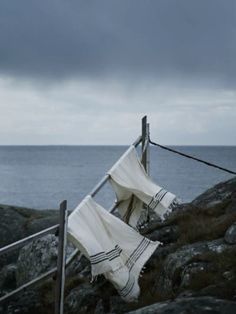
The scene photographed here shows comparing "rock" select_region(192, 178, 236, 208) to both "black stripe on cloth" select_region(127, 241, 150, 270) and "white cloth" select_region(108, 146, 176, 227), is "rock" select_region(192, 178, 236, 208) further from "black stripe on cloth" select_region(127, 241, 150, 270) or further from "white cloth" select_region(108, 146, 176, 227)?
"black stripe on cloth" select_region(127, 241, 150, 270)

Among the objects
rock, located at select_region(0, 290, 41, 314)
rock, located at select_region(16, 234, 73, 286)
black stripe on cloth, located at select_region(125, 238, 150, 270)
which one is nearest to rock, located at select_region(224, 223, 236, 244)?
black stripe on cloth, located at select_region(125, 238, 150, 270)

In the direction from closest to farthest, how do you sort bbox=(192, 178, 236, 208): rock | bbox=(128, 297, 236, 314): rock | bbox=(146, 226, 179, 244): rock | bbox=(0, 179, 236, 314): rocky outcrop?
bbox=(128, 297, 236, 314): rock
bbox=(0, 179, 236, 314): rocky outcrop
bbox=(146, 226, 179, 244): rock
bbox=(192, 178, 236, 208): rock

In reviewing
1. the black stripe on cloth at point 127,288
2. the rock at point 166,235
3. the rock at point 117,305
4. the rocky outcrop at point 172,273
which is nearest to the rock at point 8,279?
the rocky outcrop at point 172,273

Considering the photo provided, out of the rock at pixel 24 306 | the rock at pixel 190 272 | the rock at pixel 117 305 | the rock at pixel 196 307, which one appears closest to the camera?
the rock at pixel 196 307

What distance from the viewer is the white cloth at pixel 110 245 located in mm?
8328

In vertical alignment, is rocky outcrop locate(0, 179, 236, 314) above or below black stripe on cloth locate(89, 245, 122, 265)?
below

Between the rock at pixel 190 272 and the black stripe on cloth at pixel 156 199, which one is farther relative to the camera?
the black stripe on cloth at pixel 156 199

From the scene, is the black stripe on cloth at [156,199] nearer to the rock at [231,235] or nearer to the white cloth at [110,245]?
the white cloth at [110,245]

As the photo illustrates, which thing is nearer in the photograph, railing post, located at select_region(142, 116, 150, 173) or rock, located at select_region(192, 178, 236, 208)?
railing post, located at select_region(142, 116, 150, 173)

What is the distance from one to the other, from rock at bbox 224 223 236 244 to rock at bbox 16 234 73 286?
12.8ft

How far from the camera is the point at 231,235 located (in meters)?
9.61

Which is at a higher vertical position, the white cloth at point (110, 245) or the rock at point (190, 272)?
the white cloth at point (110, 245)

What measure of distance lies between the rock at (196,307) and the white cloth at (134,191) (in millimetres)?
3226

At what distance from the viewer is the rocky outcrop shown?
753 cm
